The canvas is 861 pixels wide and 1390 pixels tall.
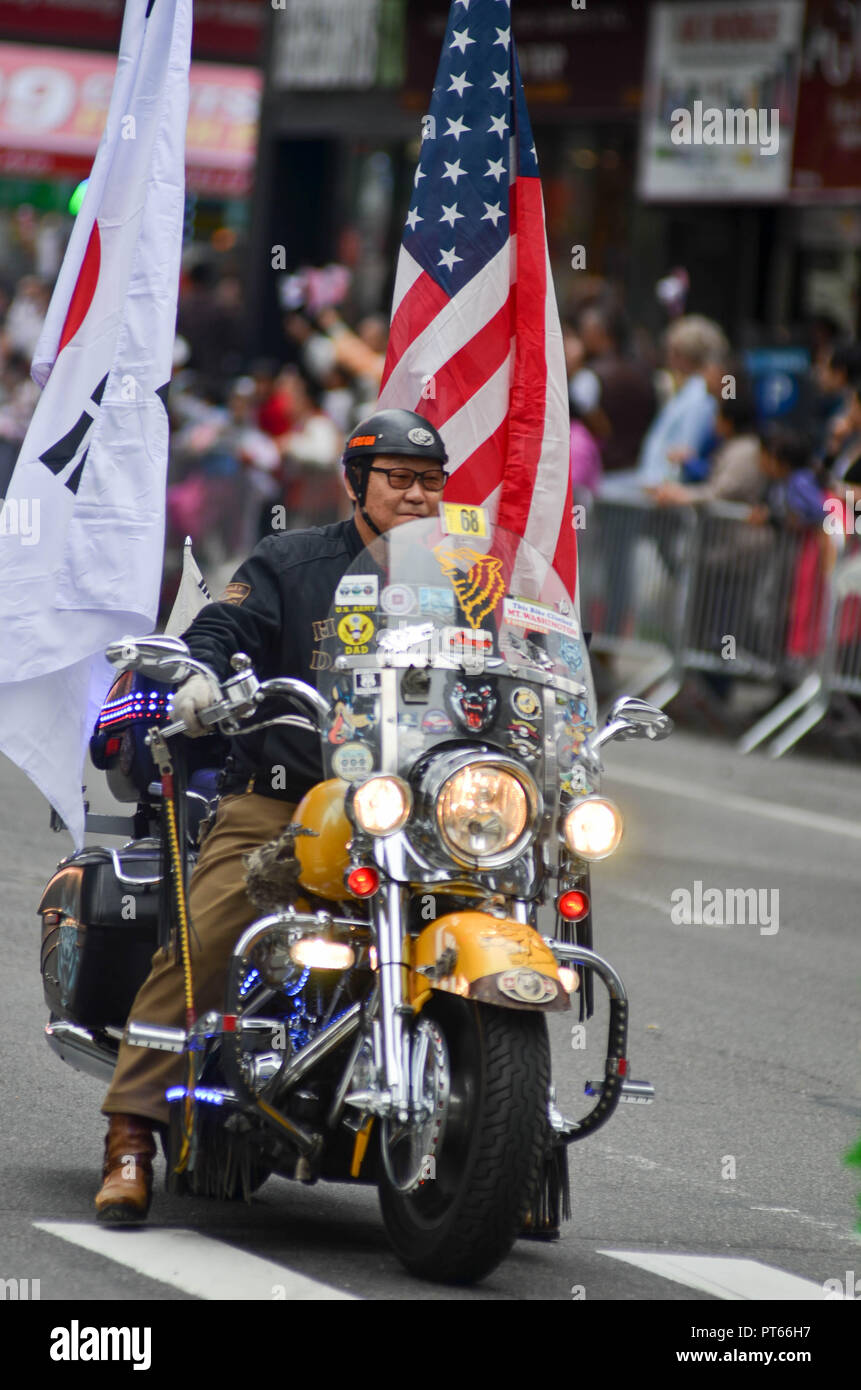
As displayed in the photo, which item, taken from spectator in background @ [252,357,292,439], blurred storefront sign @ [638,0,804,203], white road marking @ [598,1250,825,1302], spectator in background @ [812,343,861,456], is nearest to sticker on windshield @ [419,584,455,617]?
white road marking @ [598,1250,825,1302]

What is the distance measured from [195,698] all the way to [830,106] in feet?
46.2

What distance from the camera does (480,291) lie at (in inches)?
309

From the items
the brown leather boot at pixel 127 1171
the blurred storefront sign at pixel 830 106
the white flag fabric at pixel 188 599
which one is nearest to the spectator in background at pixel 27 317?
the blurred storefront sign at pixel 830 106

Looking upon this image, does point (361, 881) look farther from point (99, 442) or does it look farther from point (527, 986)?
point (99, 442)

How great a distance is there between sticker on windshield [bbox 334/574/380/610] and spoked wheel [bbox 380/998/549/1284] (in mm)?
820

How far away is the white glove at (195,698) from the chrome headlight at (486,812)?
0.54m

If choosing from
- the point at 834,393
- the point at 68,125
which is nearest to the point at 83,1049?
the point at 834,393

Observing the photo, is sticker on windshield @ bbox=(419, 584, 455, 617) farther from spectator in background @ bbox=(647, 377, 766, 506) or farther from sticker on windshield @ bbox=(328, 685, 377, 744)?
spectator in background @ bbox=(647, 377, 766, 506)

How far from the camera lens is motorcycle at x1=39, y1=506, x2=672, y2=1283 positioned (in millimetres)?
4523

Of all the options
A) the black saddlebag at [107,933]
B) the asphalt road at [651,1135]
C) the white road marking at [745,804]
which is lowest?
the white road marking at [745,804]

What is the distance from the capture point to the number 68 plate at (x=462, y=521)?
16.3 ft

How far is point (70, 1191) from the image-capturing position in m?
5.35

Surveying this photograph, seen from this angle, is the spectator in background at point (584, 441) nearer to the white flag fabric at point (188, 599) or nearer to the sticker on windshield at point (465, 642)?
the white flag fabric at point (188, 599)
